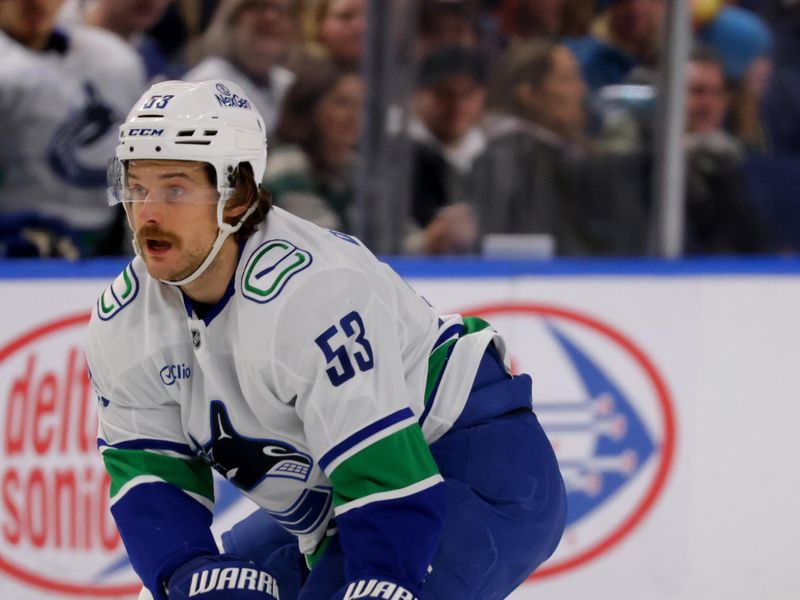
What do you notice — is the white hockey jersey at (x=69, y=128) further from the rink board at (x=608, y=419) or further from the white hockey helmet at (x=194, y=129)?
the white hockey helmet at (x=194, y=129)

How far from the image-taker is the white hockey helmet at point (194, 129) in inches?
79.6

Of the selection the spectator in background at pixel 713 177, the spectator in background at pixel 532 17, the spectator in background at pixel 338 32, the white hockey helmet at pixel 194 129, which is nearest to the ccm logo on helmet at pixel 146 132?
the white hockey helmet at pixel 194 129

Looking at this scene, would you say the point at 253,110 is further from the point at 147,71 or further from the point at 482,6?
the point at 482,6

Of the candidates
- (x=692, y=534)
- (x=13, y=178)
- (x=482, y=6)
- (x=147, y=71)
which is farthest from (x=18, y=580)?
(x=482, y=6)

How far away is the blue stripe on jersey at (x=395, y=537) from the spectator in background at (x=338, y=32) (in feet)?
7.77

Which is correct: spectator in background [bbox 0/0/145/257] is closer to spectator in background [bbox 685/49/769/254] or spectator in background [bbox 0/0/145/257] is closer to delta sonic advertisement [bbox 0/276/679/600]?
delta sonic advertisement [bbox 0/276/679/600]

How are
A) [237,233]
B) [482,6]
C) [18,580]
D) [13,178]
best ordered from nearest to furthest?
[237,233] < [18,580] < [13,178] < [482,6]

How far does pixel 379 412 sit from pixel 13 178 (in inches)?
90.0

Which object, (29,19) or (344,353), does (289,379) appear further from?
(29,19)

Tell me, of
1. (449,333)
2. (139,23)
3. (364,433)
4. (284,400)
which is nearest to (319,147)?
(139,23)

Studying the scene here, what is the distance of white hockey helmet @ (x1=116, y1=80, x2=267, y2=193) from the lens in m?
2.02

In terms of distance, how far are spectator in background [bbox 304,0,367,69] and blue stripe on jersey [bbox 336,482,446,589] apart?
2.37 metres

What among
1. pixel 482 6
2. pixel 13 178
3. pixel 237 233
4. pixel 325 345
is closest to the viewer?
pixel 325 345

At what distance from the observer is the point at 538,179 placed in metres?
4.33
